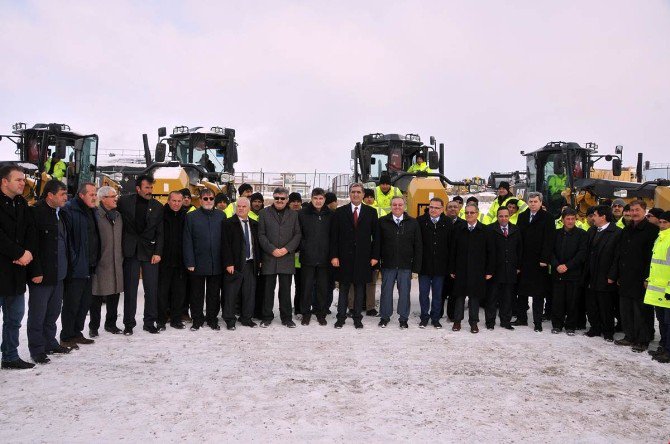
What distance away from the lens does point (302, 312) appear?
732 cm

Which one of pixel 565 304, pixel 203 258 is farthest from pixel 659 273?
pixel 203 258

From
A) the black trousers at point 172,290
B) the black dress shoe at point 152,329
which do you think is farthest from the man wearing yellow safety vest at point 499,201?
the black dress shoe at point 152,329

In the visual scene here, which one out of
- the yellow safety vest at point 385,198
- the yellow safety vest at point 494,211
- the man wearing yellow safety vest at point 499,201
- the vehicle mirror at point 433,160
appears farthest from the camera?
the vehicle mirror at point 433,160

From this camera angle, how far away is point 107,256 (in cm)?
631

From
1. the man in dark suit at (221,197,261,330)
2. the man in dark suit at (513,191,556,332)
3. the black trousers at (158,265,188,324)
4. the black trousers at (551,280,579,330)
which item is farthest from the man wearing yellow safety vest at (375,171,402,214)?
the black trousers at (158,265,188,324)

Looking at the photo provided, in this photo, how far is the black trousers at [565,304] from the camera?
7.03 metres

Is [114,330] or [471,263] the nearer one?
[114,330]

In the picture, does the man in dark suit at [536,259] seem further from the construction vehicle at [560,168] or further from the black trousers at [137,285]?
the construction vehicle at [560,168]

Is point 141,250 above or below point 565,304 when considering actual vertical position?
above

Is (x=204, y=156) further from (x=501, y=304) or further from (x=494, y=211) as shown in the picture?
(x=501, y=304)

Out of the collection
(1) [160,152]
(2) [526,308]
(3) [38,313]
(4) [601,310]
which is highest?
(1) [160,152]

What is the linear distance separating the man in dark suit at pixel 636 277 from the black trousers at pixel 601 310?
22cm

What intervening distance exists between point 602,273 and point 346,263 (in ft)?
10.9

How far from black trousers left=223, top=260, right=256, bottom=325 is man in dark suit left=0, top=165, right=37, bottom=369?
7.91 ft
